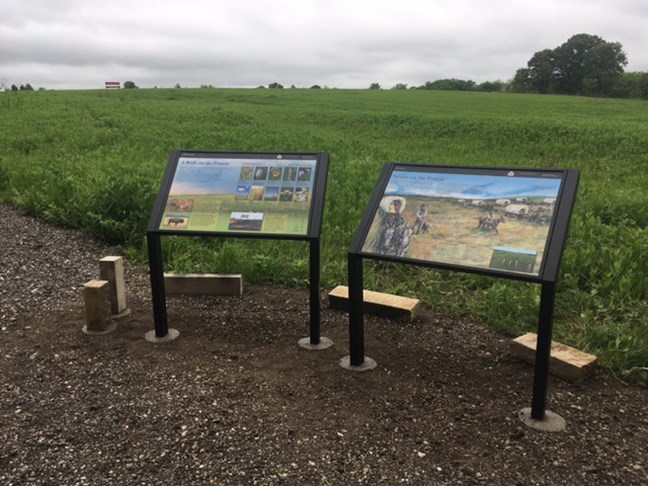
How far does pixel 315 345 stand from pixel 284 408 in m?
0.89

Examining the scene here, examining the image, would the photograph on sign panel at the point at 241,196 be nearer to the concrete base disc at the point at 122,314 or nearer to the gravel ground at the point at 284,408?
the gravel ground at the point at 284,408

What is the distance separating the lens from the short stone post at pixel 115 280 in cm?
469

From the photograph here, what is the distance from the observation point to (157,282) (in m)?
4.35

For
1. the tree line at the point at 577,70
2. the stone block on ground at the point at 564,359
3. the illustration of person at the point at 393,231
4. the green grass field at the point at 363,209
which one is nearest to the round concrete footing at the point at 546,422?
the stone block on ground at the point at 564,359

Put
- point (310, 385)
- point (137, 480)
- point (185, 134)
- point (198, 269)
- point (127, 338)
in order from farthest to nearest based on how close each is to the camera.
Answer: point (185, 134) < point (198, 269) < point (127, 338) < point (310, 385) < point (137, 480)

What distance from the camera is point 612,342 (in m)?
4.26

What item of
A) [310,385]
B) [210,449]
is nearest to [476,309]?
[310,385]

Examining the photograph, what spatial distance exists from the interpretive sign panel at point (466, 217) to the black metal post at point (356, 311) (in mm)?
131

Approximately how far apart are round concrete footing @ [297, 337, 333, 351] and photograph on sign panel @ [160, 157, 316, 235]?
2.91 ft

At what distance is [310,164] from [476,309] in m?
2.03

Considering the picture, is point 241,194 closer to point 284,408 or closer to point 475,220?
point 284,408

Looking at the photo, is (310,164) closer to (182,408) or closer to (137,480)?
(182,408)

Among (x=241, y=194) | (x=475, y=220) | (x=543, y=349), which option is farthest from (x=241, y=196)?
(x=543, y=349)

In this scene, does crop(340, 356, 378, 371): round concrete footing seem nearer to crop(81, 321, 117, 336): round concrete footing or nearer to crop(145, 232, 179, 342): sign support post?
crop(145, 232, 179, 342): sign support post
